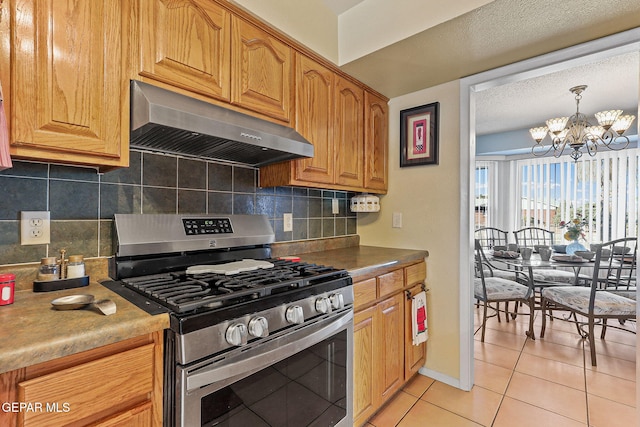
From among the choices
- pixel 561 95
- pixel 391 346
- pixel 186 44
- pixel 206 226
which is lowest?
pixel 391 346

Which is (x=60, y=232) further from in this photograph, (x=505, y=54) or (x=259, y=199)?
(x=505, y=54)

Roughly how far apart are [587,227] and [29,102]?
5.84m

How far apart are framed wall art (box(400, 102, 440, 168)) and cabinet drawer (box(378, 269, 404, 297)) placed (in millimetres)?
867

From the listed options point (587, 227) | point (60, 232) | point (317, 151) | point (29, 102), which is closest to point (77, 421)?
point (60, 232)

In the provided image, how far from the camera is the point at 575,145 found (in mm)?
A: 3070

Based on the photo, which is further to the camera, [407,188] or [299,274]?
[407,188]

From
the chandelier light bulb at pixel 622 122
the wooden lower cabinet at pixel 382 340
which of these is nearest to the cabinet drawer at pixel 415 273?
the wooden lower cabinet at pixel 382 340

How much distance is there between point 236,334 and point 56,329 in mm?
438

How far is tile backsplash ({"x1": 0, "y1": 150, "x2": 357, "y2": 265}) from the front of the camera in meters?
1.10

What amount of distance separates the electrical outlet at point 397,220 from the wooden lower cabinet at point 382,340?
0.39 metres

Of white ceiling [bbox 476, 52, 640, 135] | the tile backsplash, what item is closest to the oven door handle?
the tile backsplash

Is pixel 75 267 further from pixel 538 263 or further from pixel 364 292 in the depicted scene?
pixel 538 263

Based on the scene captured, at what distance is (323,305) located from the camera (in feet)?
4.14


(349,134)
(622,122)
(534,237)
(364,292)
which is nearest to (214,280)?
(364,292)
